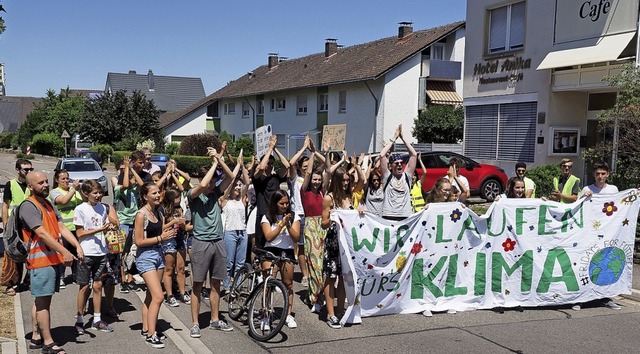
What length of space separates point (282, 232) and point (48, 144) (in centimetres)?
6386

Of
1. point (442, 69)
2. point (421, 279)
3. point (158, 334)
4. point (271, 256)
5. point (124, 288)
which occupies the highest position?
point (442, 69)

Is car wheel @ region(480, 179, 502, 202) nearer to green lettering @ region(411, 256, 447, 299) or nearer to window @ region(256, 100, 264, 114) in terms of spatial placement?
green lettering @ region(411, 256, 447, 299)

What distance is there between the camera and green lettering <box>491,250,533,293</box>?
7.82 m

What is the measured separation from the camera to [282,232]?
682 cm

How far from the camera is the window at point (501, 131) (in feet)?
64.1

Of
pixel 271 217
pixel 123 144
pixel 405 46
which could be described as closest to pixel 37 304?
pixel 271 217

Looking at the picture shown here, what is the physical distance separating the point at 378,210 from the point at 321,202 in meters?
1.27

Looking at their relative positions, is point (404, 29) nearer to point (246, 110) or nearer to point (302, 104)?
point (302, 104)

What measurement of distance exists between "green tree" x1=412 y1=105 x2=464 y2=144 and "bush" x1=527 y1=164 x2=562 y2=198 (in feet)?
38.2

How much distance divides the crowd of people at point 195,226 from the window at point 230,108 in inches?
1651

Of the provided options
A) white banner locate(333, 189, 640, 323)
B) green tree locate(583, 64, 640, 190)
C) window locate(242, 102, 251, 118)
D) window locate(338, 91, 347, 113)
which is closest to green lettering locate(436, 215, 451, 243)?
white banner locate(333, 189, 640, 323)

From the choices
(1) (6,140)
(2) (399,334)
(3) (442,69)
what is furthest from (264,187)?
(1) (6,140)

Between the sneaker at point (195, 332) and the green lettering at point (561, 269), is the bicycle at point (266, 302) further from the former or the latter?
the green lettering at point (561, 269)

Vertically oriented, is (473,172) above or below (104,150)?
above
